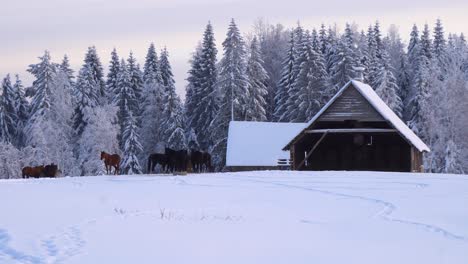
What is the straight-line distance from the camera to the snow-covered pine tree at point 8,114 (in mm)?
63656

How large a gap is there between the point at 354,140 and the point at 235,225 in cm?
2845

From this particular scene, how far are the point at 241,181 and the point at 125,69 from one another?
157 ft

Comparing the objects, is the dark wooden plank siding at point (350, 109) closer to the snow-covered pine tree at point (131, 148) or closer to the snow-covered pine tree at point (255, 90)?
the snow-covered pine tree at point (255, 90)

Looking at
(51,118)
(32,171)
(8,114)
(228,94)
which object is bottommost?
(32,171)

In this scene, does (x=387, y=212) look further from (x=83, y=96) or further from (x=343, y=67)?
(x=83, y=96)

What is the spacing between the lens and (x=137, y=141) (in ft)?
203

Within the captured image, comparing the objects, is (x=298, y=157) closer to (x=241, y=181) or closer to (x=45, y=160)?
(x=241, y=181)

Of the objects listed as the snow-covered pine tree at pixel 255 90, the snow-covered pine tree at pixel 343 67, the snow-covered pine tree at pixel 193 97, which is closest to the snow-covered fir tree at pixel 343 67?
the snow-covered pine tree at pixel 343 67

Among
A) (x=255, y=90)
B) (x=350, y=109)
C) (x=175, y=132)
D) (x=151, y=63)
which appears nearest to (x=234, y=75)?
(x=255, y=90)

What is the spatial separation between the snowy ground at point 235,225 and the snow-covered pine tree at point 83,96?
45.6 m

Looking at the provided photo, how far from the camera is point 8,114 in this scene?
6488cm

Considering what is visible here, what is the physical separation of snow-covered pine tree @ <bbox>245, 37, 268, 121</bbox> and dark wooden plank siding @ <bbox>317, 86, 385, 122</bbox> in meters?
23.6

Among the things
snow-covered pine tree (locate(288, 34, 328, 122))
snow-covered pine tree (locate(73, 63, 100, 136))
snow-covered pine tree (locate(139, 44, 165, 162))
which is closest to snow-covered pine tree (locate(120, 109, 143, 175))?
snow-covered pine tree (locate(139, 44, 165, 162))

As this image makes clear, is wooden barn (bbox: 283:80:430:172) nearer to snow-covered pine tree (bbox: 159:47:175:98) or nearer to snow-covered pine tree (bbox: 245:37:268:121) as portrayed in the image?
snow-covered pine tree (bbox: 245:37:268:121)
